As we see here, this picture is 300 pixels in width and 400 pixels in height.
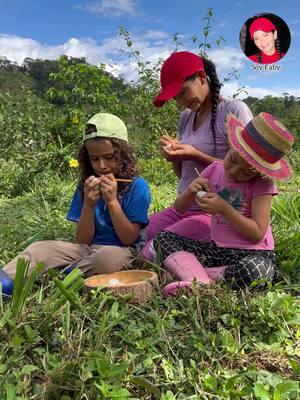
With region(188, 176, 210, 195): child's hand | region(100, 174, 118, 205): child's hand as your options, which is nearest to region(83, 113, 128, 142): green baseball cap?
region(100, 174, 118, 205): child's hand

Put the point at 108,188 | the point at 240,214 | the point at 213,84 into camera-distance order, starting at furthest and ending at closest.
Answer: the point at 213,84
the point at 108,188
the point at 240,214

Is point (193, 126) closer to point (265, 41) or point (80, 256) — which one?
point (80, 256)

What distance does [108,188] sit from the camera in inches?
93.3

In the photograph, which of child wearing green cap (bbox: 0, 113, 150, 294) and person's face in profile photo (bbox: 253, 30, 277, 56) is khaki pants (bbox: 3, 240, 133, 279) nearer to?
child wearing green cap (bbox: 0, 113, 150, 294)

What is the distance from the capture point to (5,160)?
19.5 ft

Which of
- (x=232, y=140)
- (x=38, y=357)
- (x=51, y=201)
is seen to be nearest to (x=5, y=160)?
(x=51, y=201)

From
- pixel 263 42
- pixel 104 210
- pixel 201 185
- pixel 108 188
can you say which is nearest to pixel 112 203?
pixel 108 188

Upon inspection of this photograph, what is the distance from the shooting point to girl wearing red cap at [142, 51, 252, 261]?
2559 mm

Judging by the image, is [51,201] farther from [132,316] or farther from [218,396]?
[218,396]

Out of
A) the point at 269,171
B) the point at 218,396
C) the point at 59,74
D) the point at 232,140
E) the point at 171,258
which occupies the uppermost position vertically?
the point at 59,74

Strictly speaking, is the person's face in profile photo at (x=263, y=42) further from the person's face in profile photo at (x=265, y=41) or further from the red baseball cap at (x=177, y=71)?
the red baseball cap at (x=177, y=71)

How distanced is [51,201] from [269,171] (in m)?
2.47

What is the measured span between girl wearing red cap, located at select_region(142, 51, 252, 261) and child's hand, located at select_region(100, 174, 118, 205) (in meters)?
0.34
